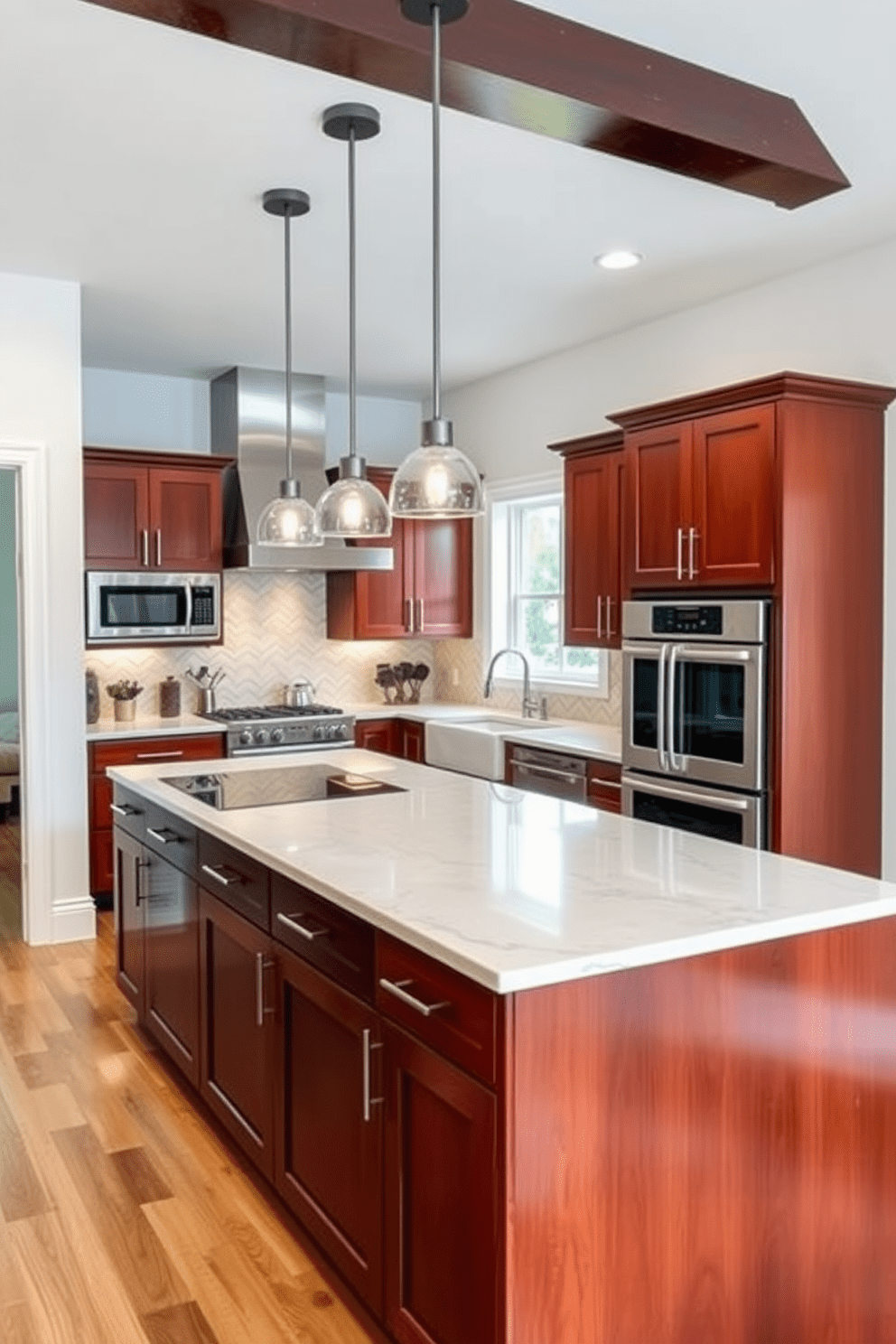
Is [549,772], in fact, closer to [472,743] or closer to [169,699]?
[472,743]

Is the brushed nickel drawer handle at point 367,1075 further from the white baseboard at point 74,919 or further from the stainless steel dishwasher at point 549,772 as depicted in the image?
the white baseboard at point 74,919

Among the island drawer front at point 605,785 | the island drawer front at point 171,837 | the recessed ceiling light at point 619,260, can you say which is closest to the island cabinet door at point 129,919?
the island drawer front at point 171,837

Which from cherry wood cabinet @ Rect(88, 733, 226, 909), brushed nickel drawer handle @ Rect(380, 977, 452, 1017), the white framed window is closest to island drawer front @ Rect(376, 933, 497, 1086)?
brushed nickel drawer handle @ Rect(380, 977, 452, 1017)

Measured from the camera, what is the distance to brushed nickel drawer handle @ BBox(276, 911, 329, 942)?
223cm

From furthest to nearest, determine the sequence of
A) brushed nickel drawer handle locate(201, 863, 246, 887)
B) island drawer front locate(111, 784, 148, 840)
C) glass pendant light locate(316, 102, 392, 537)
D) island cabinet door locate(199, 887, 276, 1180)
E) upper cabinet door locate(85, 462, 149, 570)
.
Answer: upper cabinet door locate(85, 462, 149, 570) → island drawer front locate(111, 784, 148, 840) → glass pendant light locate(316, 102, 392, 537) → brushed nickel drawer handle locate(201, 863, 246, 887) → island cabinet door locate(199, 887, 276, 1180)

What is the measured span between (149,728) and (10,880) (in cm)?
133

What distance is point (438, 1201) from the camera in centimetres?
183

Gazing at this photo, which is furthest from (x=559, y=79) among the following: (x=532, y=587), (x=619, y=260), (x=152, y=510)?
(x=532, y=587)

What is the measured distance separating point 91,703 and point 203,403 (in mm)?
1898

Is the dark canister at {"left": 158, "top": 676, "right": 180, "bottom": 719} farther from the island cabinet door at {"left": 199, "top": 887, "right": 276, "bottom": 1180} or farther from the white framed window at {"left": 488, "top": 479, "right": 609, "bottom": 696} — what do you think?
the island cabinet door at {"left": 199, "top": 887, "right": 276, "bottom": 1180}

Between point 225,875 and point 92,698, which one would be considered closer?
point 225,875

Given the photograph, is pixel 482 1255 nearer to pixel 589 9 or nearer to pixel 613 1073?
pixel 613 1073

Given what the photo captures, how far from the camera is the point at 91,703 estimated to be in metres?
5.60

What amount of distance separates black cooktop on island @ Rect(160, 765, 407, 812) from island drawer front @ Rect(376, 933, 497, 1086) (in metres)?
1.13
